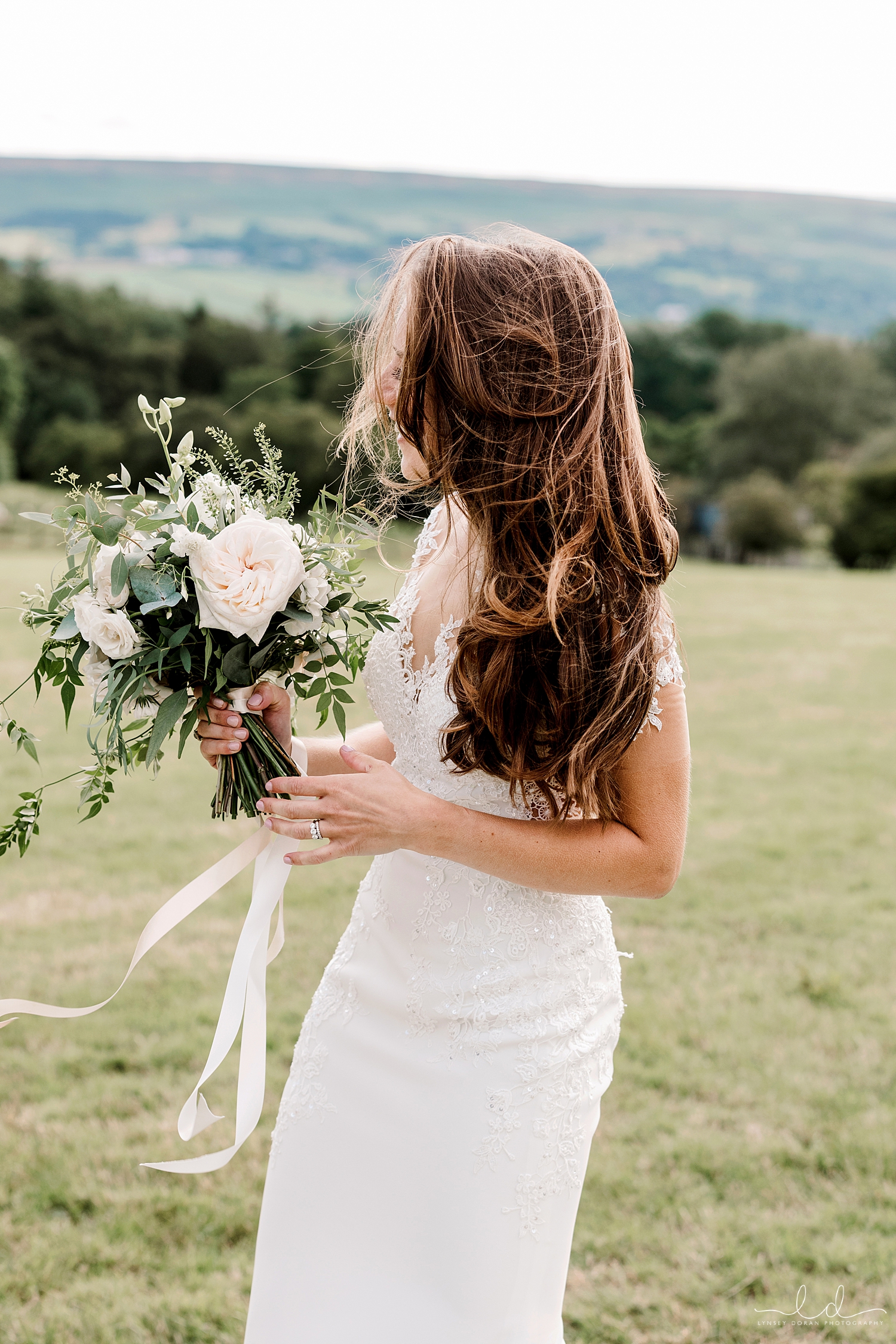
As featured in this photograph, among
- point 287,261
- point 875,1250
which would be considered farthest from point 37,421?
point 875,1250

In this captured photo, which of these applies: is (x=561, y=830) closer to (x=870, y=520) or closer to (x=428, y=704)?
(x=428, y=704)

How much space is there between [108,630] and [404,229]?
4593 inches

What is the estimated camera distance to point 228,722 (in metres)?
1.88

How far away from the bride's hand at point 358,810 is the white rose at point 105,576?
0.40 meters

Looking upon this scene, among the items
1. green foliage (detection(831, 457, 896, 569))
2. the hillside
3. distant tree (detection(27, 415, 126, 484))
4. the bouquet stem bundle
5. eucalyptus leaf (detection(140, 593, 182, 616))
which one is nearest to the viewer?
eucalyptus leaf (detection(140, 593, 182, 616))

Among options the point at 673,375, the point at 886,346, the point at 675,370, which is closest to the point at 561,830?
the point at 673,375

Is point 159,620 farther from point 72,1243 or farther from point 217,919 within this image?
point 217,919

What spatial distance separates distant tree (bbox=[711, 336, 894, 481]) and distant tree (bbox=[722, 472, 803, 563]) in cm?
1865

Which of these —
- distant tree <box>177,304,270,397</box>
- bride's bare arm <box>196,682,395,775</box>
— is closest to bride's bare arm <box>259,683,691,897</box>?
bride's bare arm <box>196,682,395,775</box>

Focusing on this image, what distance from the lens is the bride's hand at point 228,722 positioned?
1.89 meters

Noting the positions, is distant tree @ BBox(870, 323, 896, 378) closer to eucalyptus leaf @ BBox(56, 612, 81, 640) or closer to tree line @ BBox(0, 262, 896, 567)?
tree line @ BBox(0, 262, 896, 567)

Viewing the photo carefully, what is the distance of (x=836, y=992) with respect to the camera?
5.24 metres

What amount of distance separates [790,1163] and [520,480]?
310cm

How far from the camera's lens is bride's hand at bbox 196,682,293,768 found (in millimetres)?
1889
